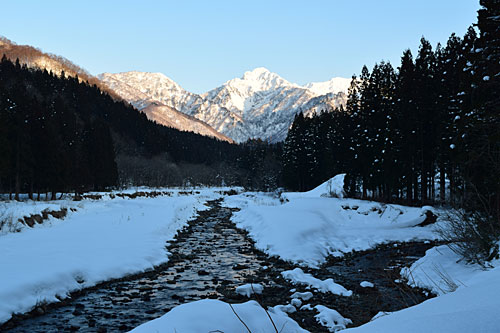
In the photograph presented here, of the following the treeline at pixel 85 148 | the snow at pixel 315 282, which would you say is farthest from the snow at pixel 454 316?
the treeline at pixel 85 148

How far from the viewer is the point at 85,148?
5316 cm

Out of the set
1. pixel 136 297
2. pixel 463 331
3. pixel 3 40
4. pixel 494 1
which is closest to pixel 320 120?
pixel 494 1

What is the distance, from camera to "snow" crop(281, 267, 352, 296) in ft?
32.3

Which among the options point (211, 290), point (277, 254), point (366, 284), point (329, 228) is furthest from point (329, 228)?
point (211, 290)

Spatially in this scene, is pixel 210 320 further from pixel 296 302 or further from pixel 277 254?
pixel 277 254

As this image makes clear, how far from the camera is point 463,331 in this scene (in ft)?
6.48

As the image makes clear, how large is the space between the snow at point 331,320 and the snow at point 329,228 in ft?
18.1

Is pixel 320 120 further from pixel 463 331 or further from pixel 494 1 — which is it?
pixel 463 331

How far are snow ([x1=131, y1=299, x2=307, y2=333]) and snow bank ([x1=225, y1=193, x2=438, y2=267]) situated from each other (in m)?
8.04

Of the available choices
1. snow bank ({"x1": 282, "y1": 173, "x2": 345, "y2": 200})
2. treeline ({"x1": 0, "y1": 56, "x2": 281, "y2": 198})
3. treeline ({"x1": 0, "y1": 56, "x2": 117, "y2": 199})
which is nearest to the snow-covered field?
snow bank ({"x1": 282, "y1": 173, "x2": 345, "y2": 200})

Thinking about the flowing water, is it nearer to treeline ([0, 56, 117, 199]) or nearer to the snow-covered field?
the snow-covered field

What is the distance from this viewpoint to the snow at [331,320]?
23.9 ft

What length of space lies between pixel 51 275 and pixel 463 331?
418 inches

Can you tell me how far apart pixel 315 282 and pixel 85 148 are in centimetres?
5188
